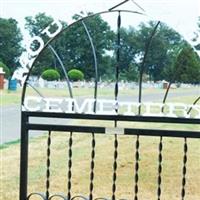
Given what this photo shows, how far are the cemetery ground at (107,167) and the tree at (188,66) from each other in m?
0.24

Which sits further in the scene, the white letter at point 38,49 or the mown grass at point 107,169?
the mown grass at point 107,169

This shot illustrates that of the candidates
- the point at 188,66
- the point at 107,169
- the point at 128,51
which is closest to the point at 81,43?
the point at 128,51

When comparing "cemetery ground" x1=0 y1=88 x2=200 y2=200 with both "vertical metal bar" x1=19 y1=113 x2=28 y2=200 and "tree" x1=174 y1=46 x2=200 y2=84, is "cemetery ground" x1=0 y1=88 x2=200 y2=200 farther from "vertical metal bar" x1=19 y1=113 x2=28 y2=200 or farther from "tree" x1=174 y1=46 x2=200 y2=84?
"vertical metal bar" x1=19 y1=113 x2=28 y2=200

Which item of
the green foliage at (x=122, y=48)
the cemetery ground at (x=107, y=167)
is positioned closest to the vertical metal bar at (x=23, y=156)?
the green foliage at (x=122, y=48)

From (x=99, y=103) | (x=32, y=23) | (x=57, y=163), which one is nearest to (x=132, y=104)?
(x=99, y=103)

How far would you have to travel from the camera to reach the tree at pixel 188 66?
3062mm

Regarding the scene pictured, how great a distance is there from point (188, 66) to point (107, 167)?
1909mm

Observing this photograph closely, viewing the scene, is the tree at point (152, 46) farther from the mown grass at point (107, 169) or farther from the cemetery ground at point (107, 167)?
the mown grass at point (107, 169)

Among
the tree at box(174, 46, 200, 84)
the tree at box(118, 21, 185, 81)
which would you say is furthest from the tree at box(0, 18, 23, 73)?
the tree at box(174, 46, 200, 84)

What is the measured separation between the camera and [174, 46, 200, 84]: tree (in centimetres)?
306

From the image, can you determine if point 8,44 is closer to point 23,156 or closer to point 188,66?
point 188,66

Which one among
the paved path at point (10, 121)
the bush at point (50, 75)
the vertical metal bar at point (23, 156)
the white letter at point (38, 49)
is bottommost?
the paved path at point (10, 121)

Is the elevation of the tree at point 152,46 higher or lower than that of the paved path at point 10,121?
higher

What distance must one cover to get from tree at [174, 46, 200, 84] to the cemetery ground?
0.24 metres
